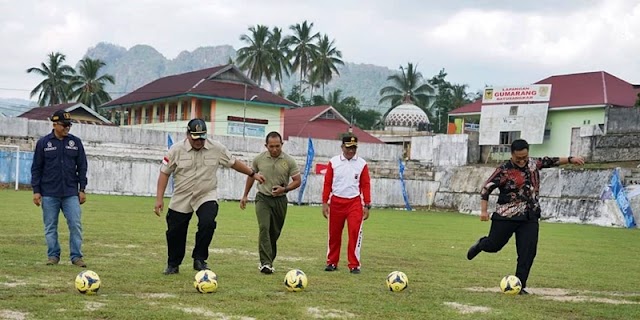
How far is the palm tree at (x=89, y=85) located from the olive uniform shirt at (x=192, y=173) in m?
78.0

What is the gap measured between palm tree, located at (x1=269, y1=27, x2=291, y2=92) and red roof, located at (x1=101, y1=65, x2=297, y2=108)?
19.1 meters

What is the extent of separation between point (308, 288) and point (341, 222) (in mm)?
2693

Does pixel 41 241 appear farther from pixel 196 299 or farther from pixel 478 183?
pixel 478 183

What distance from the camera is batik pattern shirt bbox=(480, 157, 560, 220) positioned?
1081 cm

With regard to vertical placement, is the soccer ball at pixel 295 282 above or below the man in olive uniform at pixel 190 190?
below

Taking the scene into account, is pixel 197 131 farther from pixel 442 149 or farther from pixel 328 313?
pixel 442 149

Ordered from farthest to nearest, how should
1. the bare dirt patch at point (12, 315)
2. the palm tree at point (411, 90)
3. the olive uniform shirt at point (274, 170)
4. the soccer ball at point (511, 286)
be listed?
the palm tree at point (411, 90)
the olive uniform shirt at point (274, 170)
the soccer ball at point (511, 286)
the bare dirt patch at point (12, 315)

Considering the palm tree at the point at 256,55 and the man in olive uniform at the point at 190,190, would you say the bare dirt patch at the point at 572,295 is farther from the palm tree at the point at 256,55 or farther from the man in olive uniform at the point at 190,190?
the palm tree at the point at 256,55

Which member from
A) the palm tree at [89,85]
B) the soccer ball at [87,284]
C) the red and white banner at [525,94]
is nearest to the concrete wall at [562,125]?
the red and white banner at [525,94]

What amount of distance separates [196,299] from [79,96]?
270ft

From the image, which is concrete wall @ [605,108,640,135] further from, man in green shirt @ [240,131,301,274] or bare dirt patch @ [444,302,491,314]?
bare dirt patch @ [444,302,491,314]

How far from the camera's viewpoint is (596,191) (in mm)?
42000

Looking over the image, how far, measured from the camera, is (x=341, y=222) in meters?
12.8

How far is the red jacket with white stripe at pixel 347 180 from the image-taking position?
41.7 ft
